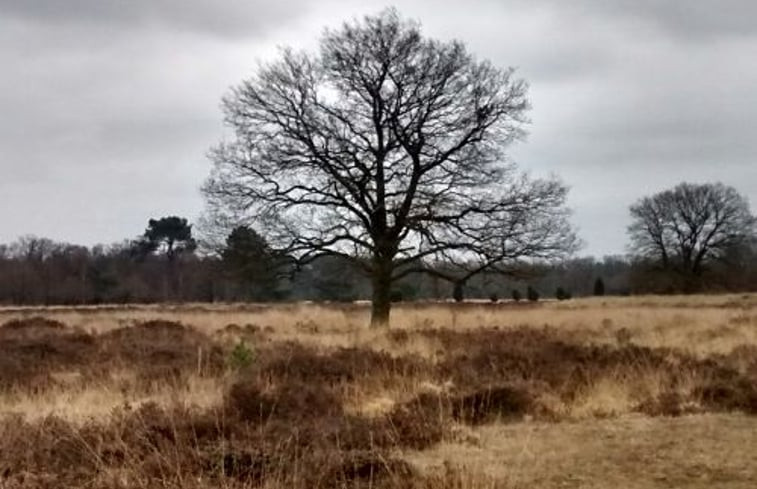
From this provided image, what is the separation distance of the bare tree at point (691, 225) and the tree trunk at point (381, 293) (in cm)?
5319

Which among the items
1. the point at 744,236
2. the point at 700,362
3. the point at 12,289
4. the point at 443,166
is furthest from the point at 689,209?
the point at 700,362

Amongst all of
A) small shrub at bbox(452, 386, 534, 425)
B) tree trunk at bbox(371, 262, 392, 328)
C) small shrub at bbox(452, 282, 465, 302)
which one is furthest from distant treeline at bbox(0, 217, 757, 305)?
small shrub at bbox(452, 386, 534, 425)

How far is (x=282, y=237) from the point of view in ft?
77.0

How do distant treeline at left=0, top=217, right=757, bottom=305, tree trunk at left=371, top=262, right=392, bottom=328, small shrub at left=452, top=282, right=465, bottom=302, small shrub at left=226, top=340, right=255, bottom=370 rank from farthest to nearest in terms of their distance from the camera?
1. distant treeline at left=0, top=217, right=757, bottom=305
2. small shrub at left=452, top=282, right=465, bottom=302
3. tree trunk at left=371, top=262, right=392, bottom=328
4. small shrub at left=226, top=340, right=255, bottom=370

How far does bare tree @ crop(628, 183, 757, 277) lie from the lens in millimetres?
73188

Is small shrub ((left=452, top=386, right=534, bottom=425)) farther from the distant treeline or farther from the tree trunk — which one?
the distant treeline

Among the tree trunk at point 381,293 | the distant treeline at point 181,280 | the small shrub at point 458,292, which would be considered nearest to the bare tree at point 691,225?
the distant treeline at point 181,280

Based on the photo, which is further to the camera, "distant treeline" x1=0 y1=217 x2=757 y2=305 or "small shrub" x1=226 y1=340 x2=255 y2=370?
"distant treeline" x1=0 y1=217 x2=757 y2=305

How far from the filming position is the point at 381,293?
23.9 m

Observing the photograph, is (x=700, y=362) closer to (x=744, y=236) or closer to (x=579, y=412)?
(x=579, y=412)

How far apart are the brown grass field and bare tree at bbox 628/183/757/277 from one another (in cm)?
6086

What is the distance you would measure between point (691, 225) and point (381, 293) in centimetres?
5760

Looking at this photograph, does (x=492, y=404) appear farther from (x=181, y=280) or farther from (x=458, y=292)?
(x=181, y=280)

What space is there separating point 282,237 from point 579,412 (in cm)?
1576
